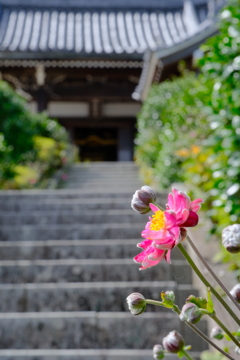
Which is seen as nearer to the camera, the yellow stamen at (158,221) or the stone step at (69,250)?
the yellow stamen at (158,221)

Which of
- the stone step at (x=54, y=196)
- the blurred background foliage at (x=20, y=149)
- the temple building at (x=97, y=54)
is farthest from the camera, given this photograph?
the temple building at (x=97, y=54)

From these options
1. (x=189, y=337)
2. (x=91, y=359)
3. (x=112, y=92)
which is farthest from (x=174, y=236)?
(x=112, y=92)

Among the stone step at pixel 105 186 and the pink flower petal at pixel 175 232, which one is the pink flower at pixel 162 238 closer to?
the pink flower petal at pixel 175 232

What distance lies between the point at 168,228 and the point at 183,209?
0.05m

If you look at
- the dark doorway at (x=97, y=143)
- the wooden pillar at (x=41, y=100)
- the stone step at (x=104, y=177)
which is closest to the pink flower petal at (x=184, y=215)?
the stone step at (x=104, y=177)

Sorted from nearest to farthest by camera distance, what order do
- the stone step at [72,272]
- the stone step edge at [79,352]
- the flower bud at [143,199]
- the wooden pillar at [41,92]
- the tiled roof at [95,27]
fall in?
the flower bud at [143,199] < the stone step edge at [79,352] < the stone step at [72,272] < the wooden pillar at [41,92] < the tiled roof at [95,27]

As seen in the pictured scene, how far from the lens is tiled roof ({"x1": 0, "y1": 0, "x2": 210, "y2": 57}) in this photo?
1316cm

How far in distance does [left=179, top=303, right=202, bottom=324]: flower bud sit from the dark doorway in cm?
1420

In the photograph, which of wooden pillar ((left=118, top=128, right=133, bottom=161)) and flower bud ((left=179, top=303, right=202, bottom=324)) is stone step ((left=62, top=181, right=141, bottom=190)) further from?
flower bud ((left=179, top=303, right=202, bottom=324))

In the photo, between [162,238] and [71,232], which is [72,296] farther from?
[162,238]

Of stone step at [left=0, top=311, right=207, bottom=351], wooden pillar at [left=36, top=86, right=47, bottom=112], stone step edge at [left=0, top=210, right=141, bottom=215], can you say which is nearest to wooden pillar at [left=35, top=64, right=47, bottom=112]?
wooden pillar at [left=36, top=86, right=47, bottom=112]

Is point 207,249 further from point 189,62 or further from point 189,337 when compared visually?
point 189,62

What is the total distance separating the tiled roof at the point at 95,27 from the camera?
Result: 43.2 feet

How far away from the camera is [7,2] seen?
616 inches
